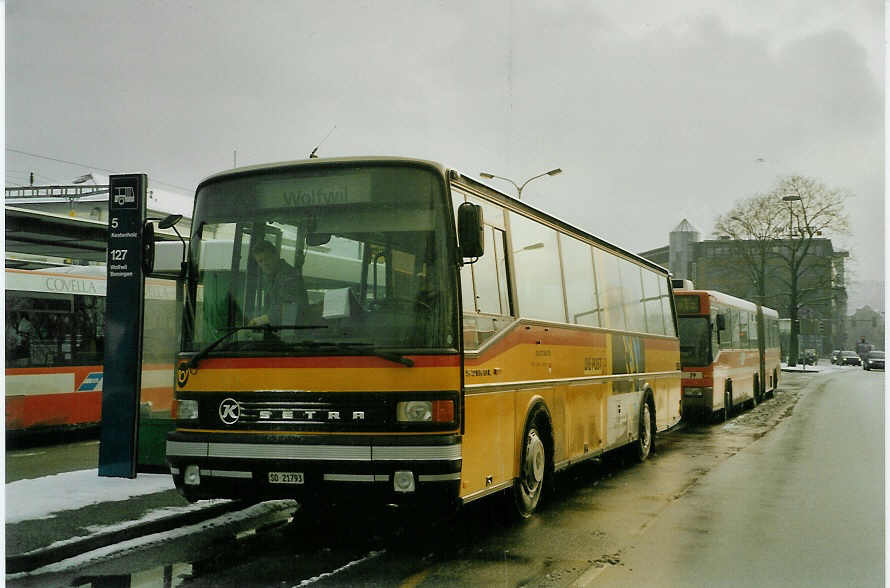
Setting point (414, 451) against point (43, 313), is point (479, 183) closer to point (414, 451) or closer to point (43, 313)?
point (414, 451)

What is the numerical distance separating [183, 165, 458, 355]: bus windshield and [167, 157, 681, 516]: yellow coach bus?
11 millimetres

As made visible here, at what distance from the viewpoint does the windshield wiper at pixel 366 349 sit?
669cm

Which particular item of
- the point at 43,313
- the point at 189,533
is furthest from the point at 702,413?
the point at 189,533

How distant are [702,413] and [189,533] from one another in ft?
49.8

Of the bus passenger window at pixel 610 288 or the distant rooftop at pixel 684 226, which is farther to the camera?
the distant rooftop at pixel 684 226

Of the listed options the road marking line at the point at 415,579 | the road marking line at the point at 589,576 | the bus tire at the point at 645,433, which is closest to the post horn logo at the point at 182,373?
the road marking line at the point at 415,579

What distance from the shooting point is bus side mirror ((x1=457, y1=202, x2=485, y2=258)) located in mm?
6895

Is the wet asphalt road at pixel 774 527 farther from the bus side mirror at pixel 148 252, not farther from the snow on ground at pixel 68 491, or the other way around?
the snow on ground at pixel 68 491

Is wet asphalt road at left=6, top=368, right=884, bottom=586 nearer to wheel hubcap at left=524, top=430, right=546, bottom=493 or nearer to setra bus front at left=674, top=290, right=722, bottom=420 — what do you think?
wheel hubcap at left=524, top=430, right=546, bottom=493

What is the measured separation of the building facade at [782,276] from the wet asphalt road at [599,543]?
3.60 metres

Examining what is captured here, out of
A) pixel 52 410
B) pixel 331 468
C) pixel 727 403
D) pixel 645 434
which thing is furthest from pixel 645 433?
pixel 52 410

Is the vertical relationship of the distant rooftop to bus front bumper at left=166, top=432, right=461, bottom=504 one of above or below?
above

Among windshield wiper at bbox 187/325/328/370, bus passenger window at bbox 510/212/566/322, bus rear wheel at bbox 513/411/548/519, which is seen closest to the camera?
windshield wiper at bbox 187/325/328/370

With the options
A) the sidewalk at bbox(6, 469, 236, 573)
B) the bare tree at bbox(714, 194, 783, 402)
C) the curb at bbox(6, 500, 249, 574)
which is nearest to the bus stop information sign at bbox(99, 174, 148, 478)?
the sidewalk at bbox(6, 469, 236, 573)
